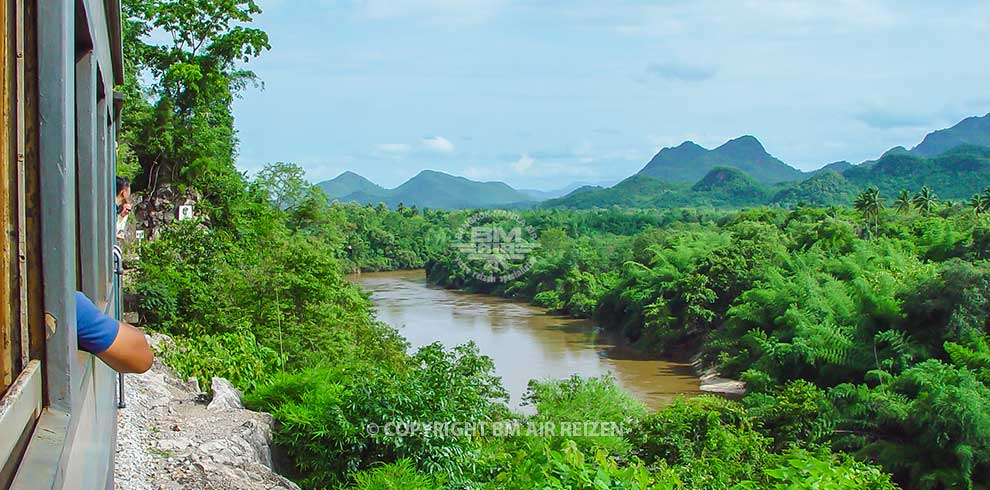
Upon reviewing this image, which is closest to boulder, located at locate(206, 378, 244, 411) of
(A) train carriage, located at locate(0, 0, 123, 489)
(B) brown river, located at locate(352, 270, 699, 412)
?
(A) train carriage, located at locate(0, 0, 123, 489)

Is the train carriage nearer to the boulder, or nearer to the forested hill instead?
the boulder

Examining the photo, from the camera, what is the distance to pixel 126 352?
4.91ft

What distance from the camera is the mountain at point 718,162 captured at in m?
162

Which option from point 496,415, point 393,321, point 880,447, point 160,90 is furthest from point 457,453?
point 393,321

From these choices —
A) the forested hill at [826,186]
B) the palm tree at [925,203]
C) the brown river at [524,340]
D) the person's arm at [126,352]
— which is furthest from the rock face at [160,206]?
the forested hill at [826,186]

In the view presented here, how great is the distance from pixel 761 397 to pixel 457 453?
1147cm

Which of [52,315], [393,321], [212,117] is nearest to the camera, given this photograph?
[52,315]

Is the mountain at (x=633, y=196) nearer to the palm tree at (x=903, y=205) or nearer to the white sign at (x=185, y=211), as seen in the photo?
the palm tree at (x=903, y=205)

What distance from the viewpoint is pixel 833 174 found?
77.4 meters

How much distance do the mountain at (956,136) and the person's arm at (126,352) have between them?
13169cm

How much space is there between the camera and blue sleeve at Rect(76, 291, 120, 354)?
141 cm

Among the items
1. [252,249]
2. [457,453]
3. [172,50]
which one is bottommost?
[457,453]

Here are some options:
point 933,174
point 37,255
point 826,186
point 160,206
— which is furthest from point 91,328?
point 826,186

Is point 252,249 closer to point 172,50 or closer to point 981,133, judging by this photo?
point 172,50
